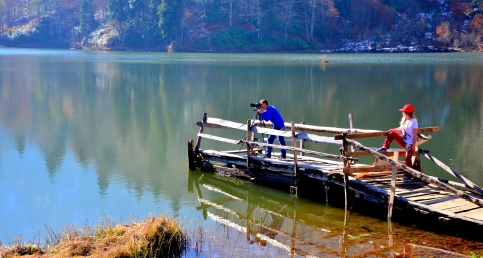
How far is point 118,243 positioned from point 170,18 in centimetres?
9678

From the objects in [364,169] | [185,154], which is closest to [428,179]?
[364,169]

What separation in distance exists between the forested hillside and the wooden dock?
276 feet

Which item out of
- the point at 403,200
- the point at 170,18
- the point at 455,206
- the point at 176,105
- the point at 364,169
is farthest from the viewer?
the point at 170,18

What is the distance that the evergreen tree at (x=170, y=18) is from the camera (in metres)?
102

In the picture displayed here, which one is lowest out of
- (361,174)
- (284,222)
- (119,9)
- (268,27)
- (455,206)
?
(284,222)

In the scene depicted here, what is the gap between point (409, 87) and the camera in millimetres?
37062

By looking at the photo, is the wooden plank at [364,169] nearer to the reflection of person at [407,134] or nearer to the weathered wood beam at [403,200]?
the weathered wood beam at [403,200]

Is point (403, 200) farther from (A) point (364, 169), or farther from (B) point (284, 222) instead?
(B) point (284, 222)

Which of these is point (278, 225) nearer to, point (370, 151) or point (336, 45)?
point (370, 151)

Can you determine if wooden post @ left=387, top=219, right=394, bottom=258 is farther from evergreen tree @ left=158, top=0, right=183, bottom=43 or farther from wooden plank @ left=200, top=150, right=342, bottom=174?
evergreen tree @ left=158, top=0, right=183, bottom=43

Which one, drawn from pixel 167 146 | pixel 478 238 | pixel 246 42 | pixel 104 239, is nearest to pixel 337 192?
pixel 478 238

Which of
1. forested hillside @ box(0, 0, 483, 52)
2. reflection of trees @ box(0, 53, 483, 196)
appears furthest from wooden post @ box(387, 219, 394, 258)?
forested hillside @ box(0, 0, 483, 52)

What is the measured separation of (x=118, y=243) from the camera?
8.67 meters

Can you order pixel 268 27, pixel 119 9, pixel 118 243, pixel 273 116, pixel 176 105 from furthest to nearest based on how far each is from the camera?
pixel 119 9 → pixel 268 27 → pixel 176 105 → pixel 273 116 → pixel 118 243
